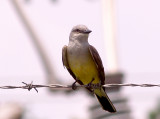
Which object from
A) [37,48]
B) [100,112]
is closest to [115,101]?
[100,112]

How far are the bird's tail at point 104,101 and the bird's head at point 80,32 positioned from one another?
0.99 metres

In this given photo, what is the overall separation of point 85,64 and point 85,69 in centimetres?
9

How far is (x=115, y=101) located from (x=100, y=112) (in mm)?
543

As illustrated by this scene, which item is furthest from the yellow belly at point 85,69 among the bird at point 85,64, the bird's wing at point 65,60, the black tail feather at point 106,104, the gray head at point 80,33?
the gray head at point 80,33

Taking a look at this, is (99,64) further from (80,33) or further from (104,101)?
(80,33)

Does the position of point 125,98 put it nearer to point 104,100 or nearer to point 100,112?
point 100,112

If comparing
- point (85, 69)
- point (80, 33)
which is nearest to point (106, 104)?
point (85, 69)

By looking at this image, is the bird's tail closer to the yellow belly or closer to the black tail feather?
the black tail feather

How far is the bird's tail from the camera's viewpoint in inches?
398

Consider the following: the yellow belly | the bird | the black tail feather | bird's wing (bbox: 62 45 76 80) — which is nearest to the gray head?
the bird

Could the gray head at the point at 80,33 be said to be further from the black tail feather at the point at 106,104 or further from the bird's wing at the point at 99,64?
the black tail feather at the point at 106,104

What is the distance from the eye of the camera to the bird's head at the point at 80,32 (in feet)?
35.4

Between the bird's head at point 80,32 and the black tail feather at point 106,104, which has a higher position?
the bird's head at point 80,32

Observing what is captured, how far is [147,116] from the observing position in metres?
69.7
